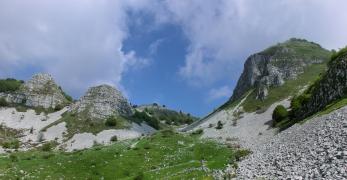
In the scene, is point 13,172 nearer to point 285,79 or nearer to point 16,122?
point 16,122

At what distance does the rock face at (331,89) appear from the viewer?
6906 centimetres

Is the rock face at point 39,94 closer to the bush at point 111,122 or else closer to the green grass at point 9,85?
the green grass at point 9,85

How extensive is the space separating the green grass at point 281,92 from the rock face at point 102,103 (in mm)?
41169

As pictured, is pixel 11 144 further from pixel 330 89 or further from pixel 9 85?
pixel 330 89

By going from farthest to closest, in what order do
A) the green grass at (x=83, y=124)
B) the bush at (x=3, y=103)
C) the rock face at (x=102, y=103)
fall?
the bush at (x=3, y=103)
the rock face at (x=102, y=103)
the green grass at (x=83, y=124)

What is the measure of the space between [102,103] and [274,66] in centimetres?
6458

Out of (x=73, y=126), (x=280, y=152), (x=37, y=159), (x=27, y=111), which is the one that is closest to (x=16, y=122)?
(x=27, y=111)

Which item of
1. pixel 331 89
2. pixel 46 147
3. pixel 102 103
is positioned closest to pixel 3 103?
pixel 102 103

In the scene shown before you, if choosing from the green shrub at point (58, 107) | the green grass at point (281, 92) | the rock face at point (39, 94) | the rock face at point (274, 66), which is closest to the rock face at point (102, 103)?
the green shrub at point (58, 107)

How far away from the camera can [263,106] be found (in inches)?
4934

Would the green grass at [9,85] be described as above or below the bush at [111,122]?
Result: above

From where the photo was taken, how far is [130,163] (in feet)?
221

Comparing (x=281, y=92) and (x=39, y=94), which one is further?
(x=39, y=94)

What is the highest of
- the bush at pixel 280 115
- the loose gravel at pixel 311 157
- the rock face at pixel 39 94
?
the rock face at pixel 39 94
